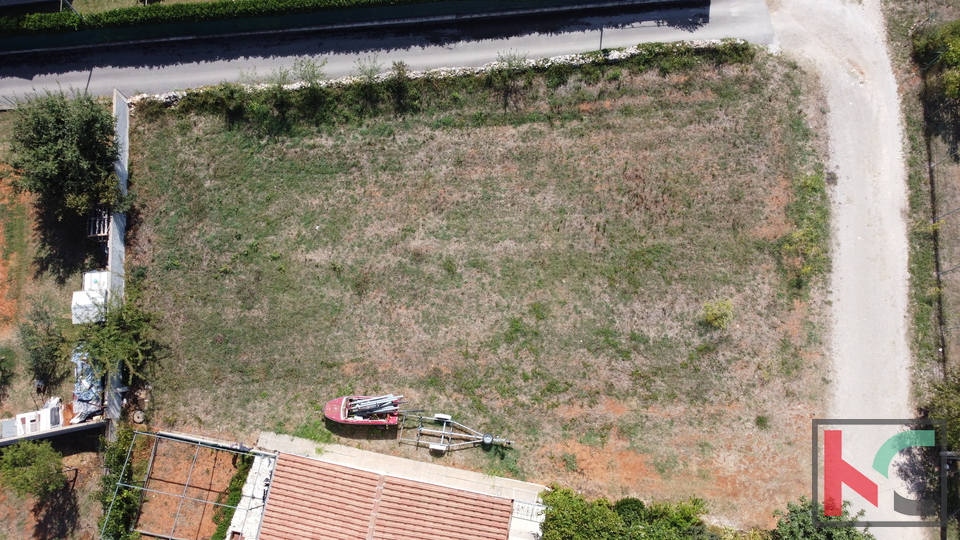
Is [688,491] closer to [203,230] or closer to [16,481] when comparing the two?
[203,230]

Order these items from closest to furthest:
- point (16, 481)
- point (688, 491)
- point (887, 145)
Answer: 1. point (16, 481)
2. point (688, 491)
3. point (887, 145)

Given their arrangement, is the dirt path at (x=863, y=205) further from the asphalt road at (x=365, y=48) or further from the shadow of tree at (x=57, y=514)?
the shadow of tree at (x=57, y=514)

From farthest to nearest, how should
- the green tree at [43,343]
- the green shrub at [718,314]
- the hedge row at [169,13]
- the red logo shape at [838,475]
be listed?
the hedge row at [169,13], the green shrub at [718,314], the red logo shape at [838,475], the green tree at [43,343]

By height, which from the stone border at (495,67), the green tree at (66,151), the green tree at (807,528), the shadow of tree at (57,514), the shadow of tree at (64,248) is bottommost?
the shadow of tree at (57,514)

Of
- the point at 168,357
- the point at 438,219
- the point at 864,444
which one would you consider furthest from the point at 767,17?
the point at 168,357

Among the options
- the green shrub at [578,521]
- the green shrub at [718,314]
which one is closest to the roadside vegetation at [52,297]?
the green shrub at [578,521]

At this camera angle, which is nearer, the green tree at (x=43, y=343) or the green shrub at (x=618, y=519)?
the green shrub at (x=618, y=519)

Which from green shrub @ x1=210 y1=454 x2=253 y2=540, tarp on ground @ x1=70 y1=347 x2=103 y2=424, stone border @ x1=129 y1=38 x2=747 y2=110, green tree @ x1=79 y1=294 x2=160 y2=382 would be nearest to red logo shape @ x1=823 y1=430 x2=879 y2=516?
stone border @ x1=129 y1=38 x2=747 y2=110
